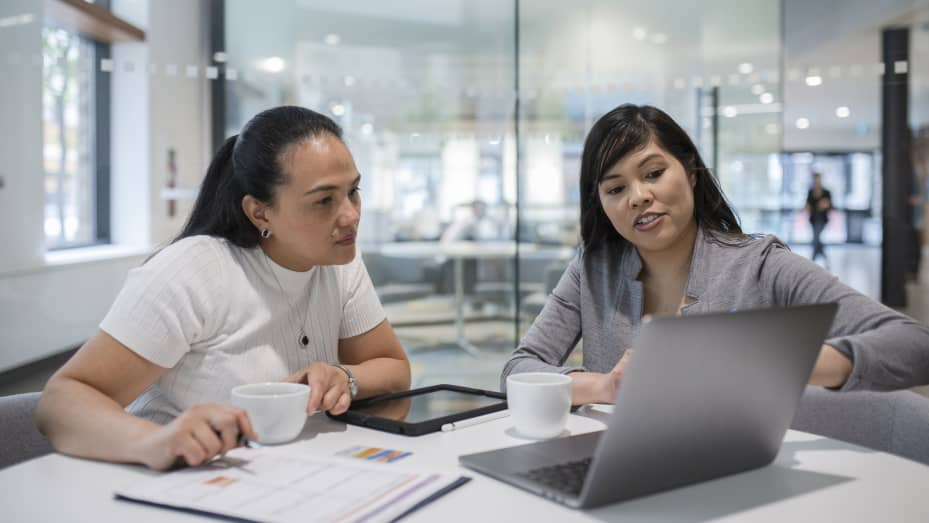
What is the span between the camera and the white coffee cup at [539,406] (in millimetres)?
1223

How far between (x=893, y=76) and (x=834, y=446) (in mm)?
3070

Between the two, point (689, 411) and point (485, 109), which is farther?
point (485, 109)

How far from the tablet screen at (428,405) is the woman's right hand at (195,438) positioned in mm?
289

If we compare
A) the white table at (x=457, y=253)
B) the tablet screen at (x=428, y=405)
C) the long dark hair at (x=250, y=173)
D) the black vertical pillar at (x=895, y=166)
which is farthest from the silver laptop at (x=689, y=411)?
the white table at (x=457, y=253)

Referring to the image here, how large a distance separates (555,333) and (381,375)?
0.41m

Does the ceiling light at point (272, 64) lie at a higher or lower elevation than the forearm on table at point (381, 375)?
higher

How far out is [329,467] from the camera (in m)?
1.07

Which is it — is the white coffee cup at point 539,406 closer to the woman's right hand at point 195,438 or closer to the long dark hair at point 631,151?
the woman's right hand at point 195,438

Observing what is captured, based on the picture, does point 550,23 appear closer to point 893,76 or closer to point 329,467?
point 893,76

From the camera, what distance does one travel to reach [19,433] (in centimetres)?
144

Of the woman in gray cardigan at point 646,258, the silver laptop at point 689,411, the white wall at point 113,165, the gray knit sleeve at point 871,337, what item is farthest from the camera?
the white wall at point 113,165

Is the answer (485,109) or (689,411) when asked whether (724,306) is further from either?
(485,109)

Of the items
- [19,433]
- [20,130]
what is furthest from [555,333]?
[20,130]

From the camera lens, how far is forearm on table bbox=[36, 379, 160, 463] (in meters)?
1.13
